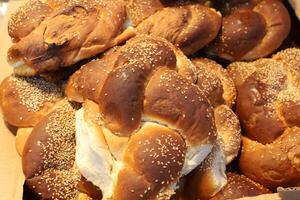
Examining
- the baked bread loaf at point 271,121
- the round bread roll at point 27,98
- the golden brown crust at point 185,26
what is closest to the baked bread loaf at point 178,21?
the golden brown crust at point 185,26

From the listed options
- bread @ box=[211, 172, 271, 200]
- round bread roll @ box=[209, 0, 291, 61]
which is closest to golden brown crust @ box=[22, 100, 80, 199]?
bread @ box=[211, 172, 271, 200]

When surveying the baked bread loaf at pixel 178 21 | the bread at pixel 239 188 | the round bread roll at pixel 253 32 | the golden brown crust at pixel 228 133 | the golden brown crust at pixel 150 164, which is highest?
the baked bread loaf at pixel 178 21

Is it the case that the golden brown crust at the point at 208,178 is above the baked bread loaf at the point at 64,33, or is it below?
below

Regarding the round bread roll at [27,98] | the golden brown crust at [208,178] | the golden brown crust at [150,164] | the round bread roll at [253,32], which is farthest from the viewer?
the round bread roll at [253,32]

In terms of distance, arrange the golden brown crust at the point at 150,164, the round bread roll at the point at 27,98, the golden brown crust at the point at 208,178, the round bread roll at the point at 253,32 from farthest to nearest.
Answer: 1. the round bread roll at the point at 253,32
2. the round bread roll at the point at 27,98
3. the golden brown crust at the point at 208,178
4. the golden brown crust at the point at 150,164

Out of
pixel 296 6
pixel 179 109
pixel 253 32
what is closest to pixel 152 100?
pixel 179 109

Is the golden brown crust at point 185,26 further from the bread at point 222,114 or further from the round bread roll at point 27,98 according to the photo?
the round bread roll at point 27,98
